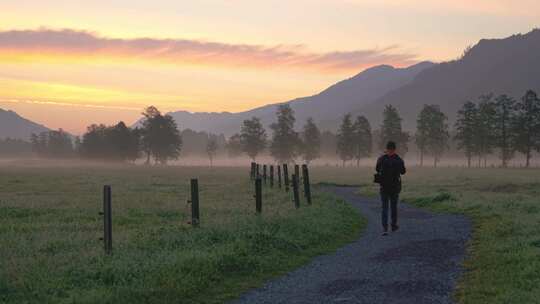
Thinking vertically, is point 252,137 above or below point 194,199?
above

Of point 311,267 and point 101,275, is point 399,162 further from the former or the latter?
point 101,275

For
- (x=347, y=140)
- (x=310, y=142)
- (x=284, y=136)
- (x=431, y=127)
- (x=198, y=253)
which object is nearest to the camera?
(x=198, y=253)

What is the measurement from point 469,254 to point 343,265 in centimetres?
373

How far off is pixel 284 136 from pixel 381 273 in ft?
360

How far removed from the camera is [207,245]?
14688 mm

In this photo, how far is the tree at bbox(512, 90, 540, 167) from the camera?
306ft

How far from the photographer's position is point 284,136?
121 m

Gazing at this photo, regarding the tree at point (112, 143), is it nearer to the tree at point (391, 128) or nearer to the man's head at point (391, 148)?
the tree at point (391, 128)

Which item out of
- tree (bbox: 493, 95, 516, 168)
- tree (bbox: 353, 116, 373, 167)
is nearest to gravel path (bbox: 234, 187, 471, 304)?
tree (bbox: 493, 95, 516, 168)

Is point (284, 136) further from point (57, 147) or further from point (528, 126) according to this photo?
point (57, 147)

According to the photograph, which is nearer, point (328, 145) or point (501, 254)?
Answer: point (501, 254)

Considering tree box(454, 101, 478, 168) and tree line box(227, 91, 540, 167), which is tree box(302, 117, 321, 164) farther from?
tree box(454, 101, 478, 168)

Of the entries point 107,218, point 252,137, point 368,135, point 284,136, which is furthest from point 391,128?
point 107,218

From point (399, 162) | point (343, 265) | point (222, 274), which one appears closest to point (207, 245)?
point (222, 274)
